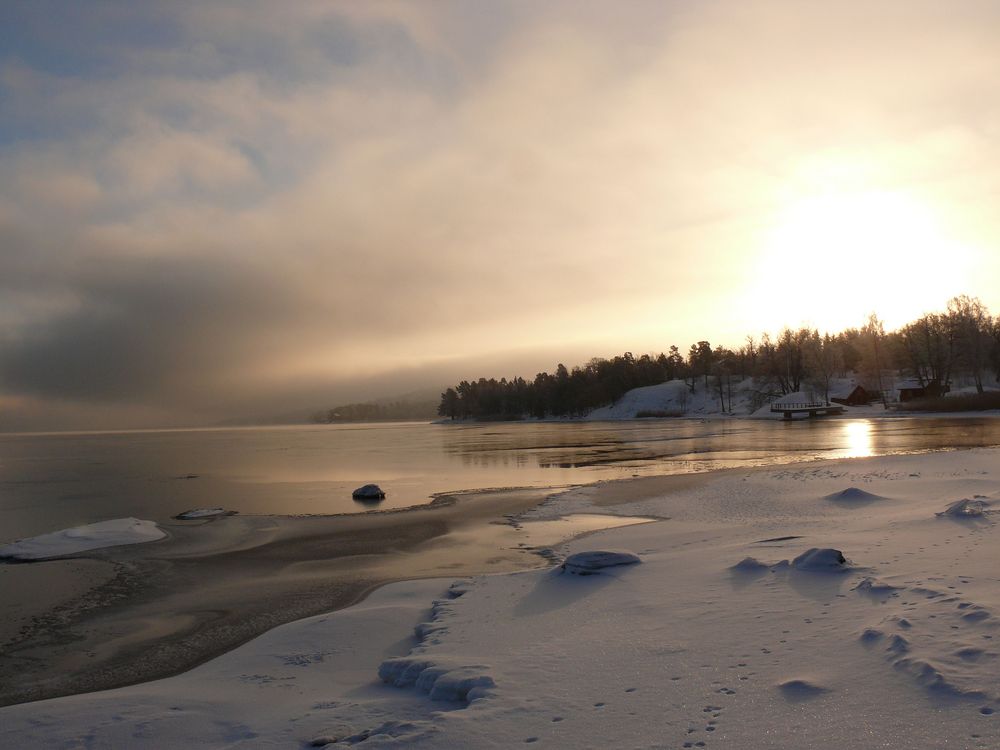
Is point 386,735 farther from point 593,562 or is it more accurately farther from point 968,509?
point 968,509

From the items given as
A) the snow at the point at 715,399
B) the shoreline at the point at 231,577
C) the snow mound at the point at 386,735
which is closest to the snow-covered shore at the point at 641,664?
the snow mound at the point at 386,735

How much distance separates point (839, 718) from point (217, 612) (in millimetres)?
12943

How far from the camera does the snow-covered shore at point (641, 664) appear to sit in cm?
663

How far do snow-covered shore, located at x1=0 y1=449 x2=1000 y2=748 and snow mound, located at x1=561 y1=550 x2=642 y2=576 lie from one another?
21 centimetres

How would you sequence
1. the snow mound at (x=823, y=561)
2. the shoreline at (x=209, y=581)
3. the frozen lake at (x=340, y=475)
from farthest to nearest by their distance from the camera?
the frozen lake at (x=340, y=475), the shoreline at (x=209, y=581), the snow mound at (x=823, y=561)

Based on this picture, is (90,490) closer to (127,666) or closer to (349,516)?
(349,516)

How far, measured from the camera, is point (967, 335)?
4058 inches

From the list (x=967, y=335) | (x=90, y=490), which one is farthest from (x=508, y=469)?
(x=967, y=335)

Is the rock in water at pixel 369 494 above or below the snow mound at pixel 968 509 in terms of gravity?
below

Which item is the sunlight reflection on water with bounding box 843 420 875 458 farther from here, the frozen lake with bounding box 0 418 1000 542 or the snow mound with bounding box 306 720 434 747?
the snow mound with bounding box 306 720 434 747

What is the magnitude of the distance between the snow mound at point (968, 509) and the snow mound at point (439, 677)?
1251 cm

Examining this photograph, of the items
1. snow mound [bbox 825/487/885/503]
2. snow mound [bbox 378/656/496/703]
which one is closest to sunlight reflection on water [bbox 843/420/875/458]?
snow mound [bbox 825/487/885/503]

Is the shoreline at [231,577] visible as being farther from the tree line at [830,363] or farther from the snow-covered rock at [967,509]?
the tree line at [830,363]

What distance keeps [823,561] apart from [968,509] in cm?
646
